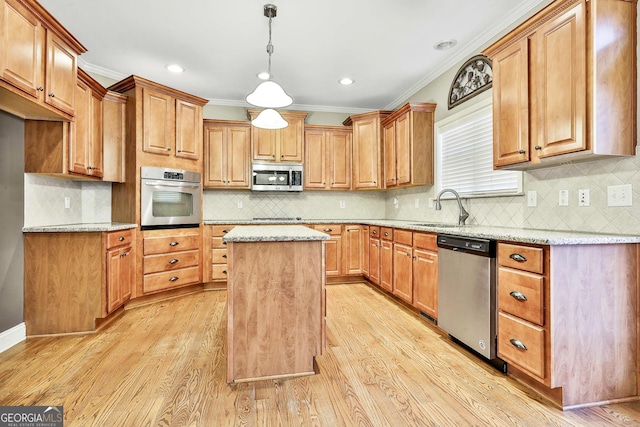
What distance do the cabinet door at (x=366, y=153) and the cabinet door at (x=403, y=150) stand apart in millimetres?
458

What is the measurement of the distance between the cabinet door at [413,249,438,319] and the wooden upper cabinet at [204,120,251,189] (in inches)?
106

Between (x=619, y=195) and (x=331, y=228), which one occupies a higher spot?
(x=619, y=195)

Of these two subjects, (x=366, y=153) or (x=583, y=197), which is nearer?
(x=583, y=197)

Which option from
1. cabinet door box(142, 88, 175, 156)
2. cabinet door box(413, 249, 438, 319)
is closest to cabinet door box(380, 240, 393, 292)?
cabinet door box(413, 249, 438, 319)

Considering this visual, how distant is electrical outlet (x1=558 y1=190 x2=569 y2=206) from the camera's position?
7.44 ft

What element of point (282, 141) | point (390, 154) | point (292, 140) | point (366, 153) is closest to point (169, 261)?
point (282, 141)

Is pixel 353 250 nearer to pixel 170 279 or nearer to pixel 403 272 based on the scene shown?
pixel 403 272

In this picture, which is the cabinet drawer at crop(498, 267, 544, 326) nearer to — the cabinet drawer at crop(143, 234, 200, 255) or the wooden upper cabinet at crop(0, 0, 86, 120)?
the wooden upper cabinet at crop(0, 0, 86, 120)

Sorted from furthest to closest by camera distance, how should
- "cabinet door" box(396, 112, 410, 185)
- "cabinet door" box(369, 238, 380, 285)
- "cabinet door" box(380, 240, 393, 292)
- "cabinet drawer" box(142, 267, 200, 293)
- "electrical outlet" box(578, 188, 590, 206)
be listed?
"cabinet door" box(369, 238, 380, 285), "cabinet door" box(396, 112, 410, 185), "cabinet door" box(380, 240, 393, 292), "cabinet drawer" box(142, 267, 200, 293), "electrical outlet" box(578, 188, 590, 206)

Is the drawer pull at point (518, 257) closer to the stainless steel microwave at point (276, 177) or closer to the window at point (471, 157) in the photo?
the window at point (471, 157)

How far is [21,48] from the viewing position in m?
2.03

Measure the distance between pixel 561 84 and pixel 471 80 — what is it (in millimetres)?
1439

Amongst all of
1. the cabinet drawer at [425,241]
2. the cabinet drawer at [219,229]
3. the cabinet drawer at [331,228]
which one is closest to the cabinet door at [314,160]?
the cabinet drawer at [331,228]

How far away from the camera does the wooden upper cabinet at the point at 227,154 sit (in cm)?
457
